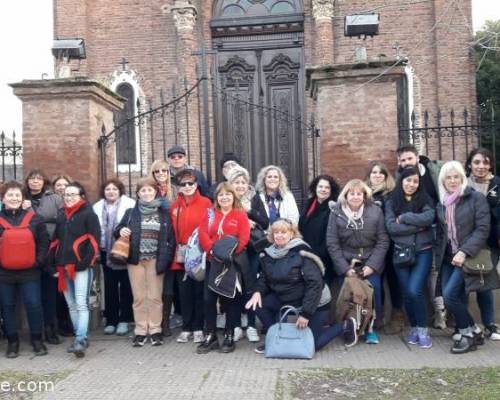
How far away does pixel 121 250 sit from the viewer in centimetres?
661

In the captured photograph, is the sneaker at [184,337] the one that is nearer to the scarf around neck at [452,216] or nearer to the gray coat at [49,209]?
the gray coat at [49,209]

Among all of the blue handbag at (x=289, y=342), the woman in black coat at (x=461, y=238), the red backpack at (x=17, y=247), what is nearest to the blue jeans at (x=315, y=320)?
the blue handbag at (x=289, y=342)

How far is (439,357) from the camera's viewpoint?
5.96 meters

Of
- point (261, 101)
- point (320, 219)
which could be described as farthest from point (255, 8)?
point (320, 219)

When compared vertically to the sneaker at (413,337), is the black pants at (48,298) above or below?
above

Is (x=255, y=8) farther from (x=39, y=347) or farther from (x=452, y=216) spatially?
(x=39, y=347)

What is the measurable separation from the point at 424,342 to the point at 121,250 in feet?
10.5

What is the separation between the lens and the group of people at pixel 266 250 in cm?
621

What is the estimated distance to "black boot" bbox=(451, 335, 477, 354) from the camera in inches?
238

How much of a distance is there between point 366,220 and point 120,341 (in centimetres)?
297

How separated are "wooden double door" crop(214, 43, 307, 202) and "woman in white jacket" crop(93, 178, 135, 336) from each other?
7.90 meters

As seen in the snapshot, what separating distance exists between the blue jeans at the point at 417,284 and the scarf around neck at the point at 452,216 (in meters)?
0.29

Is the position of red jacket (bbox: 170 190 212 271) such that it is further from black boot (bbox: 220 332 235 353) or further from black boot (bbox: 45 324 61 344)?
black boot (bbox: 45 324 61 344)

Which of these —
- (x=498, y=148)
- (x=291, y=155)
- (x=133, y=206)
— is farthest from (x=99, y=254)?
(x=498, y=148)
